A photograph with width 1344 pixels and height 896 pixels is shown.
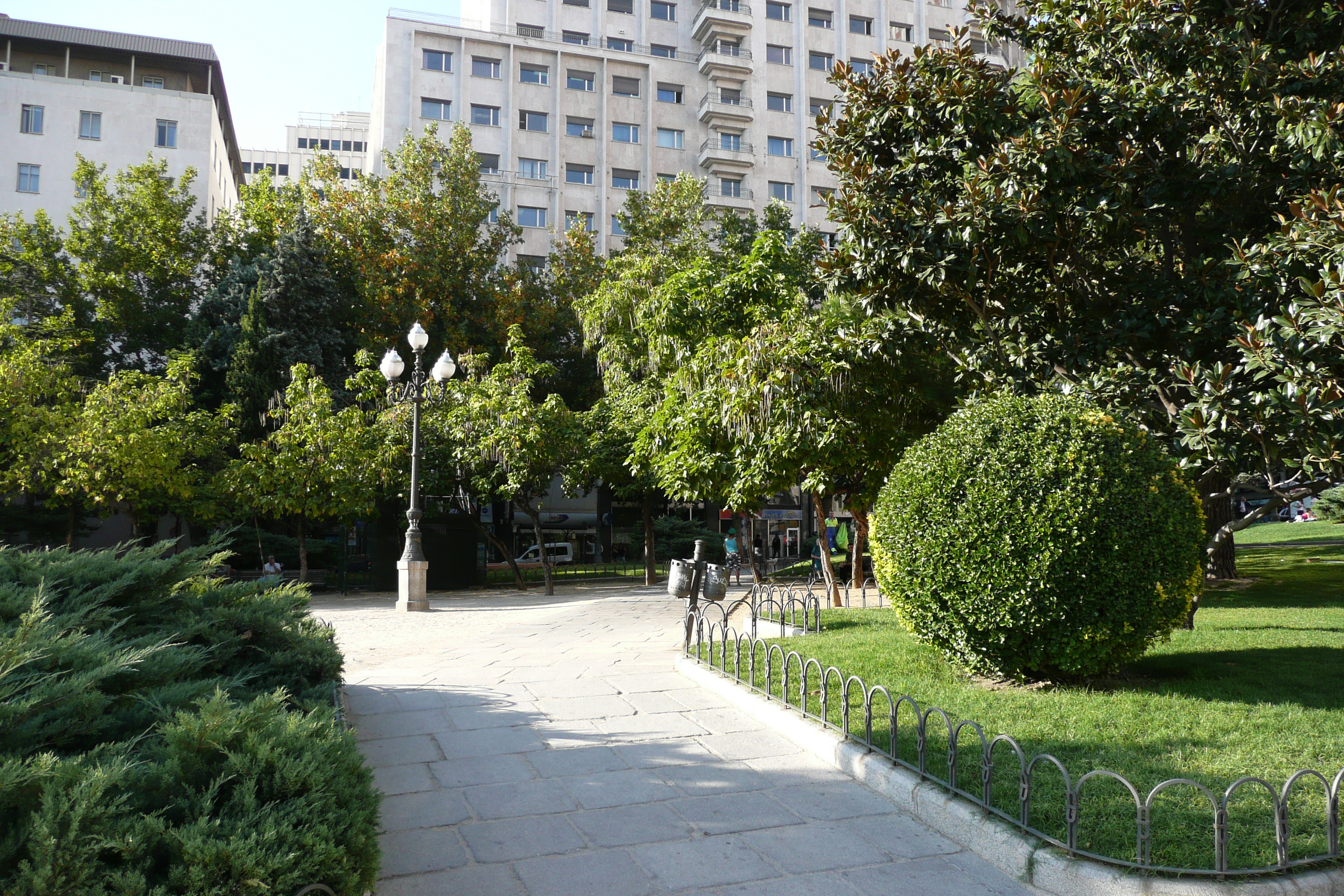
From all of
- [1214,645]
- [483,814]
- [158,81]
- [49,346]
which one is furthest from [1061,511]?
[158,81]

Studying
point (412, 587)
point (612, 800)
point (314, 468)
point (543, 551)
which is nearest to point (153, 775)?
point (612, 800)

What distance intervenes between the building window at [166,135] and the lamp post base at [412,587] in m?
28.1

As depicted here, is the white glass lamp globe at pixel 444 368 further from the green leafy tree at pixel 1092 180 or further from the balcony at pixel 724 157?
the balcony at pixel 724 157

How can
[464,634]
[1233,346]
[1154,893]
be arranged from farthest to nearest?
[464,634] → [1233,346] → [1154,893]

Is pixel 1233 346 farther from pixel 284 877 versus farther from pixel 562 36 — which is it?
pixel 562 36

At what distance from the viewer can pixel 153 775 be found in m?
3.02

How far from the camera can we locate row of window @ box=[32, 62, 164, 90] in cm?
3512

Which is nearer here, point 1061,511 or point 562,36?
point 1061,511

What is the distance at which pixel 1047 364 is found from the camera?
930 centimetres

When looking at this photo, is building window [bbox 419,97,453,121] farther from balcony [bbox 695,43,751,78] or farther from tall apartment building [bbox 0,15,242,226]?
balcony [bbox 695,43,751,78]

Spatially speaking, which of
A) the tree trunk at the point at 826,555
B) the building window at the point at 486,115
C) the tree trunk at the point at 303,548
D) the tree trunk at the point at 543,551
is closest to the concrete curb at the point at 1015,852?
the tree trunk at the point at 826,555

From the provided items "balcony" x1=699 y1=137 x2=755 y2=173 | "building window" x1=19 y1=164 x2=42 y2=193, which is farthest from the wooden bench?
"balcony" x1=699 y1=137 x2=755 y2=173

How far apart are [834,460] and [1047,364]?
3161 mm

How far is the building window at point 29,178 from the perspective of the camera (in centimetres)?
3312
